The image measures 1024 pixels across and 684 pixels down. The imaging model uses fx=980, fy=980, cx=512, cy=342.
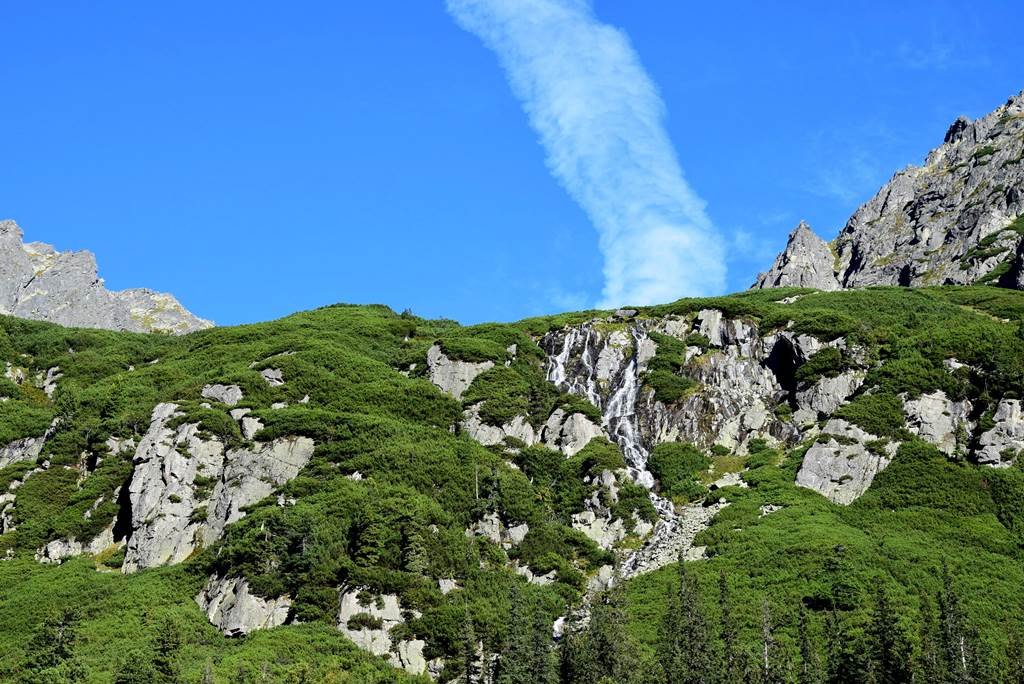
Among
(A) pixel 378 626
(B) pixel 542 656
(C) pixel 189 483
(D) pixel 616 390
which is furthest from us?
(D) pixel 616 390

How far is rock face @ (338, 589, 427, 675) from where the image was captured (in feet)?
245

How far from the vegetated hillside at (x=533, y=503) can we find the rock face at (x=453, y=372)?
403mm

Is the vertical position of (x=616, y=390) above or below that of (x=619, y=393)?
above

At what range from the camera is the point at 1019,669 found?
226 ft

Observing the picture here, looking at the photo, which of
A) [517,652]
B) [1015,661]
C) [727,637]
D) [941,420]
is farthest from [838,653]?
[941,420]

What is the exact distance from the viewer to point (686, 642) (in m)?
73.1

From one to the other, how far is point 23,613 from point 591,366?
71157mm

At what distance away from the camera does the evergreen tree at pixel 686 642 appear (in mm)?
69250

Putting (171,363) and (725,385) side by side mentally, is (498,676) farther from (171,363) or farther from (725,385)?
(171,363)

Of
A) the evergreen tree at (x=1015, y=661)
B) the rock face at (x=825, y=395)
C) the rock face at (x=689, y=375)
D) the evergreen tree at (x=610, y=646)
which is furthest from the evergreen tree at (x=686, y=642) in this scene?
the rock face at (x=825, y=395)

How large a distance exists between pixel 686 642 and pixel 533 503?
27.9 metres

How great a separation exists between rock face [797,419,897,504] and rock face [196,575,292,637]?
54305mm

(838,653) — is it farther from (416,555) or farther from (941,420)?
(941,420)

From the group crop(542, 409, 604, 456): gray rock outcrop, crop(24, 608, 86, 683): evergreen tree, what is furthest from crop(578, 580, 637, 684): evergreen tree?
crop(24, 608, 86, 683): evergreen tree
